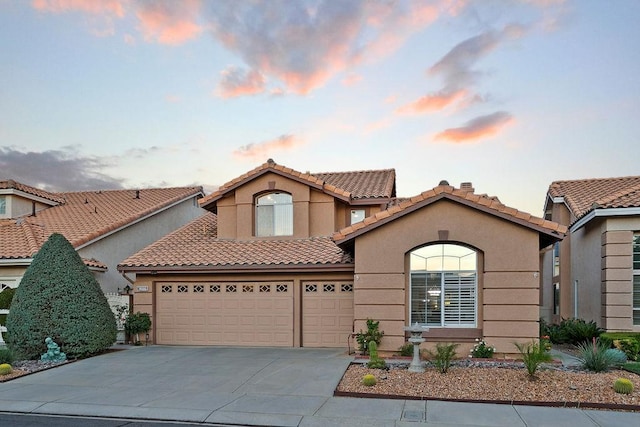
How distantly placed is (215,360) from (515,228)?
8.60m

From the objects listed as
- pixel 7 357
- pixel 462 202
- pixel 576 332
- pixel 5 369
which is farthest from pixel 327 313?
pixel 7 357

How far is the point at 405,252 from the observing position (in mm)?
13078

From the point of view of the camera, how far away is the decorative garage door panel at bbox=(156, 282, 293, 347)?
51.1 ft

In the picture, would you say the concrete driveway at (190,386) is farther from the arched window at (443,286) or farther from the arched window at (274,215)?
the arched window at (274,215)

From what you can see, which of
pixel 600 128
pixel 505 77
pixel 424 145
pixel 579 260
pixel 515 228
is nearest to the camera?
pixel 515 228

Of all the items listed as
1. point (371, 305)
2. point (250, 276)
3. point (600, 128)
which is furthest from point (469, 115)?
point (250, 276)

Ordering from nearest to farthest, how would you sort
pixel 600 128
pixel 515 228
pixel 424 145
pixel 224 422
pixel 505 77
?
pixel 224 422
pixel 515 228
pixel 505 77
pixel 600 128
pixel 424 145

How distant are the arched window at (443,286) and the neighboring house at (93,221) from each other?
37.0 ft

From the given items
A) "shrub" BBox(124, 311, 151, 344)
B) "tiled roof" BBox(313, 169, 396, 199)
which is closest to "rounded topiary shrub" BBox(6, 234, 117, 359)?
"shrub" BBox(124, 311, 151, 344)

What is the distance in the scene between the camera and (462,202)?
1271cm

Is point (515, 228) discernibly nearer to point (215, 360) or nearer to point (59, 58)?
point (215, 360)

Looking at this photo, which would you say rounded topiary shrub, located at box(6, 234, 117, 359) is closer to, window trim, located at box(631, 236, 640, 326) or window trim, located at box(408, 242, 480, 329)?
window trim, located at box(408, 242, 480, 329)

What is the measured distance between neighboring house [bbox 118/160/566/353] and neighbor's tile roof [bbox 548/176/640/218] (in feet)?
9.27

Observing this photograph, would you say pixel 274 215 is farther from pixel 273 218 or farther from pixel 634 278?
pixel 634 278
